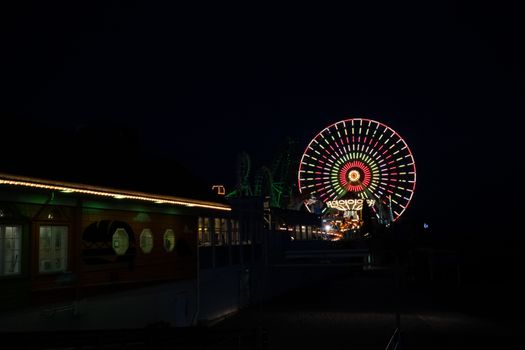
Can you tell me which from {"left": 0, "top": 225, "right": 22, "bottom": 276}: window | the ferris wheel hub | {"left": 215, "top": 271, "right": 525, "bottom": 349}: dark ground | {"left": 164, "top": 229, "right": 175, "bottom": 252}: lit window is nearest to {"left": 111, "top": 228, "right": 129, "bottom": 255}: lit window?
{"left": 164, "top": 229, "right": 175, "bottom": 252}: lit window

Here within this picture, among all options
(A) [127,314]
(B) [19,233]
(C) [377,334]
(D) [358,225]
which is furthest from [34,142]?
(D) [358,225]

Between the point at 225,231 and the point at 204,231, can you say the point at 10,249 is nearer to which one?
the point at 204,231

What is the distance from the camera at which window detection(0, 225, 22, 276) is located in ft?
33.9

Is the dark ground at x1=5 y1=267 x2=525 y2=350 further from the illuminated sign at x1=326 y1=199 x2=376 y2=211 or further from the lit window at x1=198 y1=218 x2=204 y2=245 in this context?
the illuminated sign at x1=326 y1=199 x2=376 y2=211

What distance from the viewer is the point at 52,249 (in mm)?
11695

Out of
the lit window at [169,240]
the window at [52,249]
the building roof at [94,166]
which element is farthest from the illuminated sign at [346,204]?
the window at [52,249]

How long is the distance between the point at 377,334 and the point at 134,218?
9.39m

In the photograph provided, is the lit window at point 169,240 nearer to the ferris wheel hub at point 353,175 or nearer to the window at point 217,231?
the window at point 217,231

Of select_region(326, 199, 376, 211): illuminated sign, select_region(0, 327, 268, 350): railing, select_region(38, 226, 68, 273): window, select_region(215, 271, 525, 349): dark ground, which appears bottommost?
select_region(215, 271, 525, 349): dark ground

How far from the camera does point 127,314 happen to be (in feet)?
47.2

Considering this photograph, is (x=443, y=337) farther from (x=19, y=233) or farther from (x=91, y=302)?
(x=19, y=233)

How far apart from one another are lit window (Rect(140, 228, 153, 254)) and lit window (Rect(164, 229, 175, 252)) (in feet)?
3.26

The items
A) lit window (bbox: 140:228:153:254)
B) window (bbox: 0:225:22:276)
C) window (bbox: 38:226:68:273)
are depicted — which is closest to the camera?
window (bbox: 0:225:22:276)

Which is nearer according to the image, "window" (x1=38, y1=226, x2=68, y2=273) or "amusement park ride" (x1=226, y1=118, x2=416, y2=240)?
"window" (x1=38, y1=226, x2=68, y2=273)
